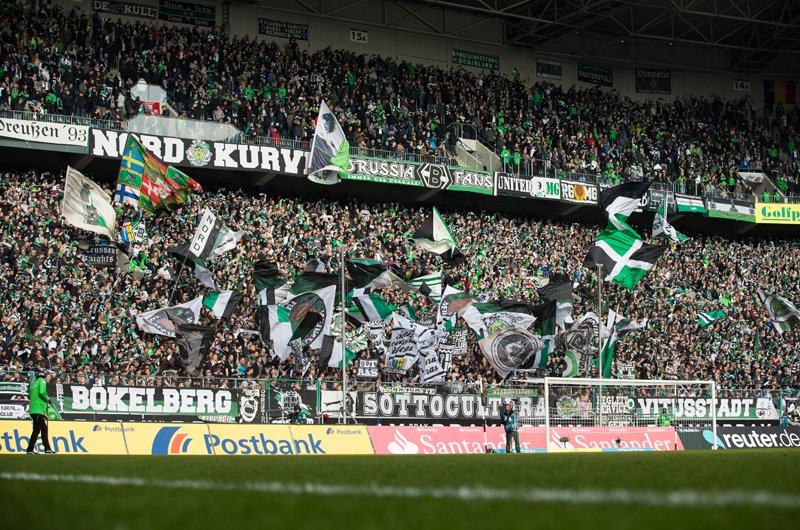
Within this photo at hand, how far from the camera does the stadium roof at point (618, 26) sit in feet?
161

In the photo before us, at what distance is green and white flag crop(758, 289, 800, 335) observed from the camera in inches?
1748

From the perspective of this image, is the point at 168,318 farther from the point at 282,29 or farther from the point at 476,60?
the point at 476,60

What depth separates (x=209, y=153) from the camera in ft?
122

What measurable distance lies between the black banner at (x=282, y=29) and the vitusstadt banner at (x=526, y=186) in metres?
12.3

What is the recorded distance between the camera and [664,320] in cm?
4309

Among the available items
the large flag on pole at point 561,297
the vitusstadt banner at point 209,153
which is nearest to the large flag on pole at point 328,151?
the vitusstadt banner at point 209,153

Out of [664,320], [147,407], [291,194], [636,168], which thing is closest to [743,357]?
[664,320]

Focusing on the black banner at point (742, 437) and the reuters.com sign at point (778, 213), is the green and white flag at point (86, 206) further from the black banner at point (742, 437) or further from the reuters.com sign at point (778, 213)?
the reuters.com sign at point (778, 213)

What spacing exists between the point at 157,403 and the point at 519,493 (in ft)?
69.8

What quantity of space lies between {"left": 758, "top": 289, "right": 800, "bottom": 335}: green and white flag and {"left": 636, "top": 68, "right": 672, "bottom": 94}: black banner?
57.4 feet

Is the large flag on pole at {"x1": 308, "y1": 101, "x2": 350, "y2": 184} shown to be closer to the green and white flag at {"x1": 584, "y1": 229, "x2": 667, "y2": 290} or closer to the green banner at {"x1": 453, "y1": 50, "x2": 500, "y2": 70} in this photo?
the green and white flag at {"x1": 584, "y1": 229, "x2": 667, "y2": 290}

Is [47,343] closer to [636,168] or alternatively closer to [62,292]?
[62,292]

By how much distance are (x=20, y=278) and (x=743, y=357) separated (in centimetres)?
3023

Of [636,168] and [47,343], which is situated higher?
[636,168]
